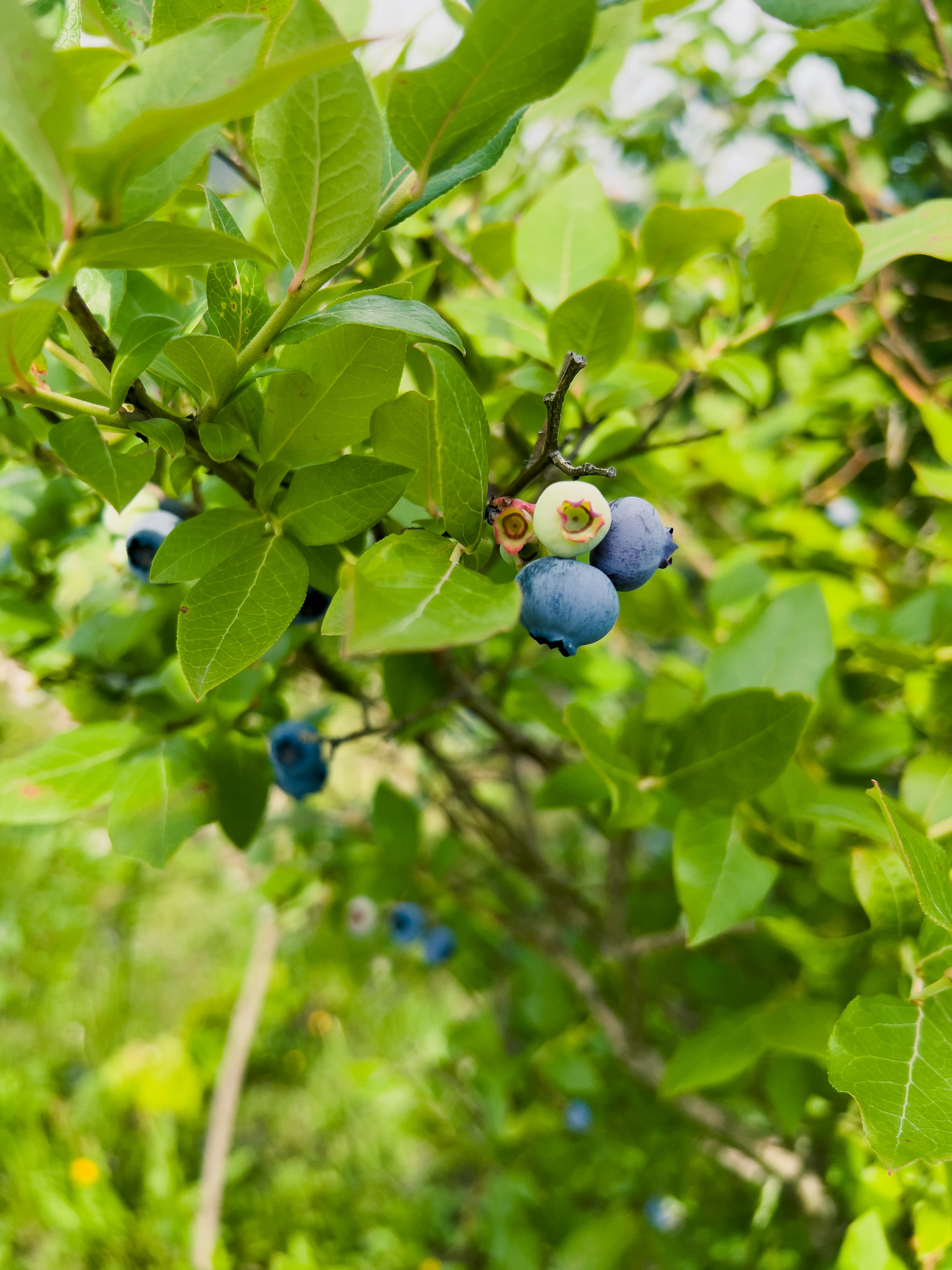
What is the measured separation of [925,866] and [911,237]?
1.56 ft

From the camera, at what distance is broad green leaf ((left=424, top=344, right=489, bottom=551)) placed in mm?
406

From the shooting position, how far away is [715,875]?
62 cm

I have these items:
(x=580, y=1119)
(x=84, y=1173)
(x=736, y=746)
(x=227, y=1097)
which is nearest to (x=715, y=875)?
(x=736, y=746)

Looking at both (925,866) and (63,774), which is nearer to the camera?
(925,866)

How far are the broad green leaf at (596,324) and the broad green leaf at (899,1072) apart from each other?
49 cm

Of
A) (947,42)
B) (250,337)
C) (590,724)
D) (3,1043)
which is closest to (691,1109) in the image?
(590,724)

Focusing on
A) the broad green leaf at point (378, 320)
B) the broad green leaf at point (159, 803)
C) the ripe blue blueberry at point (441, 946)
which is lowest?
the ripe blue blueberry at point (441, 946)

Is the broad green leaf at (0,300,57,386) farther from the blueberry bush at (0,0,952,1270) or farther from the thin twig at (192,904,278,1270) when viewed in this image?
the thin twig at (192,904,278,1270)

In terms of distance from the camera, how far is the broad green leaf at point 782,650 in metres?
0.71

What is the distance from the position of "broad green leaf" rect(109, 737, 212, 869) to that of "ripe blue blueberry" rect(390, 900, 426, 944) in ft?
3.05

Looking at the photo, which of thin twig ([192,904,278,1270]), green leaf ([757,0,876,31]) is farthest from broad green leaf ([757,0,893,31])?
thin twig ([192,904,278,1270])

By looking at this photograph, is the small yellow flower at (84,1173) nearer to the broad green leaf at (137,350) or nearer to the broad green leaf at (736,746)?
the broad green leaf at (736,746)

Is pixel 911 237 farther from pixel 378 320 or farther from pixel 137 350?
pixel 137 350

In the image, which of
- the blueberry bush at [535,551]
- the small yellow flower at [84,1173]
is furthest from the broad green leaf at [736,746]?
the small yellow flower at [84,1173]
